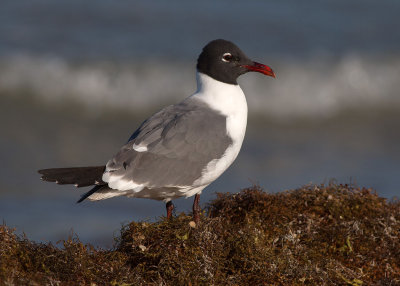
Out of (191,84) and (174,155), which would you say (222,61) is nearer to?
(174,155)

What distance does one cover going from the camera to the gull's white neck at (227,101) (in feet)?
15.1

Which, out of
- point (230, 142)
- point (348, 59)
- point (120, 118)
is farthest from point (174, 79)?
point (230, 142)

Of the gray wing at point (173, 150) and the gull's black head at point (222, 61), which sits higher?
the gull's black head at point (222, 61)

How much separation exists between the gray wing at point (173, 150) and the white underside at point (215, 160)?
42 mm

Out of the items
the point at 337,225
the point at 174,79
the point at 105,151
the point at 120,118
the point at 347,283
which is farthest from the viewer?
the point at 174,79

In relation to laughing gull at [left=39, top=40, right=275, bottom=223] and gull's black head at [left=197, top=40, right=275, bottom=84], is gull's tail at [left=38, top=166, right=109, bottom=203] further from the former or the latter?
gull's black head at [left=197, top=40, right=275, bottom=84]

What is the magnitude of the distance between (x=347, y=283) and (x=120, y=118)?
7.19 m

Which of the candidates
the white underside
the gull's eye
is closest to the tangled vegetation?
the white underside

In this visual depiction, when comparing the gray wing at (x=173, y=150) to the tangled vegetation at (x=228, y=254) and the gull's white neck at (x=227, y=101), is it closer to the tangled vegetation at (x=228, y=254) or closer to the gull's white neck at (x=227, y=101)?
the gull's white neck at (x=227, y=101)

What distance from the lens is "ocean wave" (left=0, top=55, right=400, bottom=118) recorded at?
1100cm

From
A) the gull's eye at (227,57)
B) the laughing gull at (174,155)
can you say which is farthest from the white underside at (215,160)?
the gull's eye at (227,57)

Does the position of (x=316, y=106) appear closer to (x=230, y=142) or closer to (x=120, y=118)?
(x=120, y=118)

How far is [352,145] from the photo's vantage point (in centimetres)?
930

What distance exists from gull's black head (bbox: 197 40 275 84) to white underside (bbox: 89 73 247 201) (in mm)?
55
